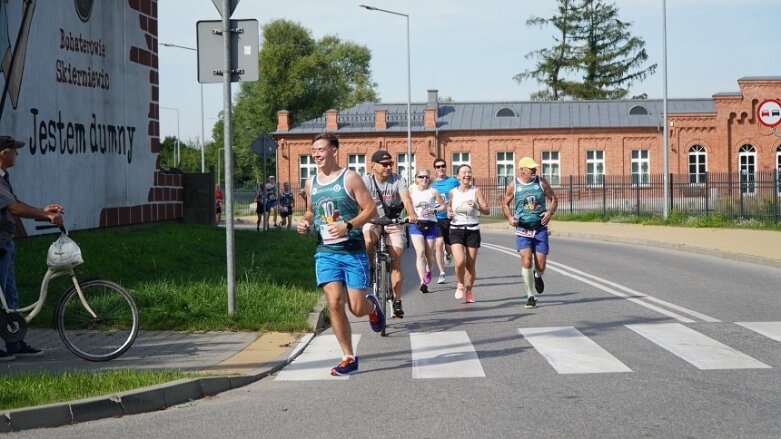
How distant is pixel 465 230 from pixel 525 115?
2128 inches

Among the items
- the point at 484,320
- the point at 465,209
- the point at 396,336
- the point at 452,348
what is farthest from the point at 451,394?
the point at 465,209

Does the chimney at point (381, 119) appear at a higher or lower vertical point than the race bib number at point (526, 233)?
higher

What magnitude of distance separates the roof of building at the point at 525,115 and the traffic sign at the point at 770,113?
4375 centimetres

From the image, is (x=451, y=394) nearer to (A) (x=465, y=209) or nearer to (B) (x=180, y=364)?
(B) (x=180, y=364)

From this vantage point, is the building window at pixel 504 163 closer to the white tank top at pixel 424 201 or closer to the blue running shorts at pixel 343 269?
the white tank top at pixel 424 201

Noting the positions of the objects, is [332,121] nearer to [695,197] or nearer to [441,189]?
[695,197]

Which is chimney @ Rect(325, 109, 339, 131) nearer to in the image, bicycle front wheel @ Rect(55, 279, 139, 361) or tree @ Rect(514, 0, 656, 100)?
tree @ Rect(514, 0, 656, 100)

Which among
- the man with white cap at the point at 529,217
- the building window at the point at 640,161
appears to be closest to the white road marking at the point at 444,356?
the man with white cap at the point at 529,217

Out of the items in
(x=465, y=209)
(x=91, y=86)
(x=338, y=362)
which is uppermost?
(x=91, y=86)

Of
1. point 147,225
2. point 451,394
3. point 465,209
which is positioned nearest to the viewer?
point 451,394

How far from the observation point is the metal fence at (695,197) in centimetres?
3294

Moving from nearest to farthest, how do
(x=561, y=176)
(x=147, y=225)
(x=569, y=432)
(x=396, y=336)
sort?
(x=569, y=432) → (x=396, y=336) → (x=147, y=225) → (x=561, y=176)

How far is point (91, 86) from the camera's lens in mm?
18500

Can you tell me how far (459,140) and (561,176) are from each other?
21.8 ft
